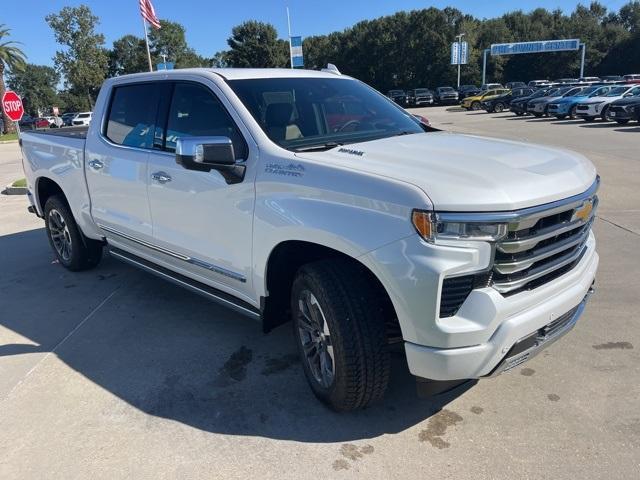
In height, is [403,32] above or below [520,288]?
above

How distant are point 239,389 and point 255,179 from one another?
1319 millimetres

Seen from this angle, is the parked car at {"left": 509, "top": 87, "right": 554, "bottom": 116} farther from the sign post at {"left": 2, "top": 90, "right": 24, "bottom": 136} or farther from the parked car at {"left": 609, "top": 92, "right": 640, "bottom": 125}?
the sign post at {"left": 2, "top": 90, "right": 24, "bottom": 136}

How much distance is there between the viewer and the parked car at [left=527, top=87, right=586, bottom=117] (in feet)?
94.9

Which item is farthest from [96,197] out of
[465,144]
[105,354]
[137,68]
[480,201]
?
[137,68]

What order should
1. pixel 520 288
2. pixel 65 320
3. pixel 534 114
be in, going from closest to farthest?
pixel 520 288, pixel 65 320, pixel 534 114

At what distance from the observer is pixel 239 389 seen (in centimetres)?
337

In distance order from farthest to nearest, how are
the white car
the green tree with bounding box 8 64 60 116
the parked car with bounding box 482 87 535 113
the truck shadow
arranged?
the green tree with bounding box 8 64 60 116 < the parked car with bounding box 482 87 535 113 < the white car < the truck shadow

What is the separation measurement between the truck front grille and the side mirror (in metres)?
1.56

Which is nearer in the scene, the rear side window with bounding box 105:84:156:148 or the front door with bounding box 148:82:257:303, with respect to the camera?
the front door with bounding box 148:82:257:303

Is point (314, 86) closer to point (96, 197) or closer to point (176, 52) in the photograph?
point (96, 197)

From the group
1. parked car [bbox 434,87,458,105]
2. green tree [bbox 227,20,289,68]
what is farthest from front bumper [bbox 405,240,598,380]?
green tree [bbox 227,20,289,68]

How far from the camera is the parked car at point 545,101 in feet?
94.9

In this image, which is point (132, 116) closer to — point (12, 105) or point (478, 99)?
point (12, 105)

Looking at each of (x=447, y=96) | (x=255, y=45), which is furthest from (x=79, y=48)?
(x=447, y=96)
